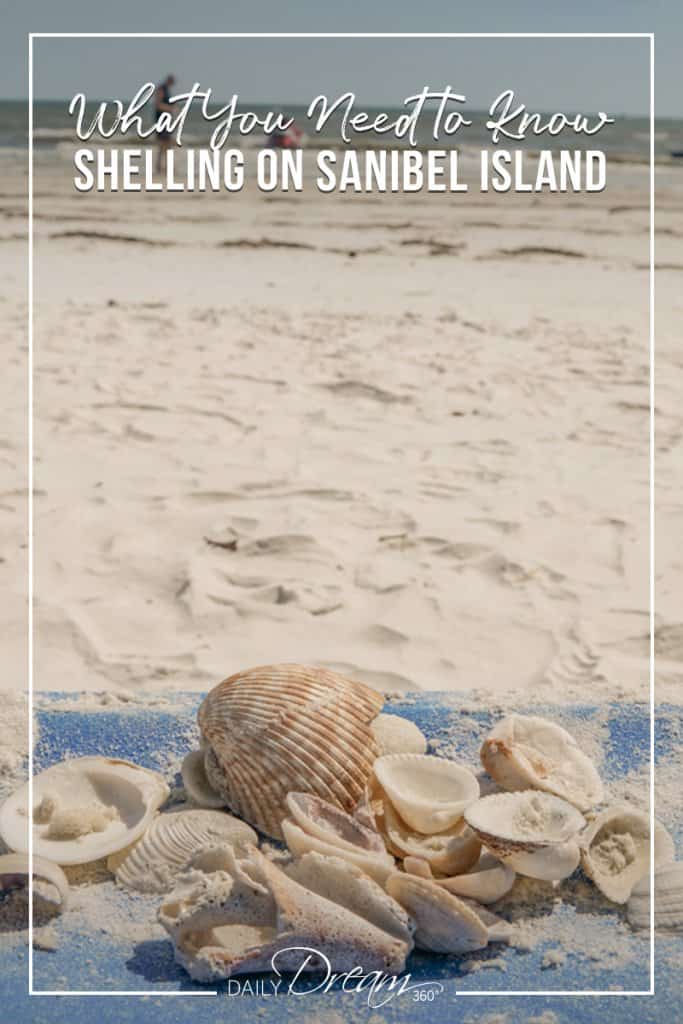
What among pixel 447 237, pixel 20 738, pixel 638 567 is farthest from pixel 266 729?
pixel 447 237

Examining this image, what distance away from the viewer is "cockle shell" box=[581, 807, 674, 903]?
178cm

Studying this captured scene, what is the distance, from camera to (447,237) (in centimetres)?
940

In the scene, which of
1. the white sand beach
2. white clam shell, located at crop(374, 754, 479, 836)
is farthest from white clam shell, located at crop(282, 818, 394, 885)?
the white sand beach

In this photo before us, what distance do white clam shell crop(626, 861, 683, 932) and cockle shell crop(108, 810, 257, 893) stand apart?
1.94ft

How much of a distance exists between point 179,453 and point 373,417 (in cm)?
88

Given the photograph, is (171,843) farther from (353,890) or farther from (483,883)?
(483,883)

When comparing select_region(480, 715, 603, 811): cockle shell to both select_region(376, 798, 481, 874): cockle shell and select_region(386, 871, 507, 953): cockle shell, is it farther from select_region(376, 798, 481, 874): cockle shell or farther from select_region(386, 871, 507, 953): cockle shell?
select_region(386, 871, 507, 953): cockle shell

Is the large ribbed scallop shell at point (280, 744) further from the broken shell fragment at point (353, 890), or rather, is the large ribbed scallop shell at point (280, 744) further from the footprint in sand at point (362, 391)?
the footprint in sand at point (362, 391)

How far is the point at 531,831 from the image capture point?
5.69 ft

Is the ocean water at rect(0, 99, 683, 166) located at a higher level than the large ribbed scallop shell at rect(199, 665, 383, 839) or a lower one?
higher

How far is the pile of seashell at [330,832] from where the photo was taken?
63.7 inches

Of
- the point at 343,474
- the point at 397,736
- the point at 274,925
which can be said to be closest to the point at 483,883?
the point at 274,925

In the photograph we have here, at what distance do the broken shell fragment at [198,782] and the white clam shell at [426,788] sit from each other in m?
0.29

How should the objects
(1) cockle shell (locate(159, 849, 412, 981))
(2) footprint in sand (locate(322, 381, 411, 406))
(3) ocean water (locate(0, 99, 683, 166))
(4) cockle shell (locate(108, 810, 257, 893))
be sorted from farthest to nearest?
1. (3) ocean water (locate(0, 99, 683, 166))
2. (2) footprint in sand (locate(322, 381, 411, 406))
3. (4) cockle shell (locate(108, 810, 257, 893))
4. (1) cockle shell (locate(159, 849, 412, 981))
